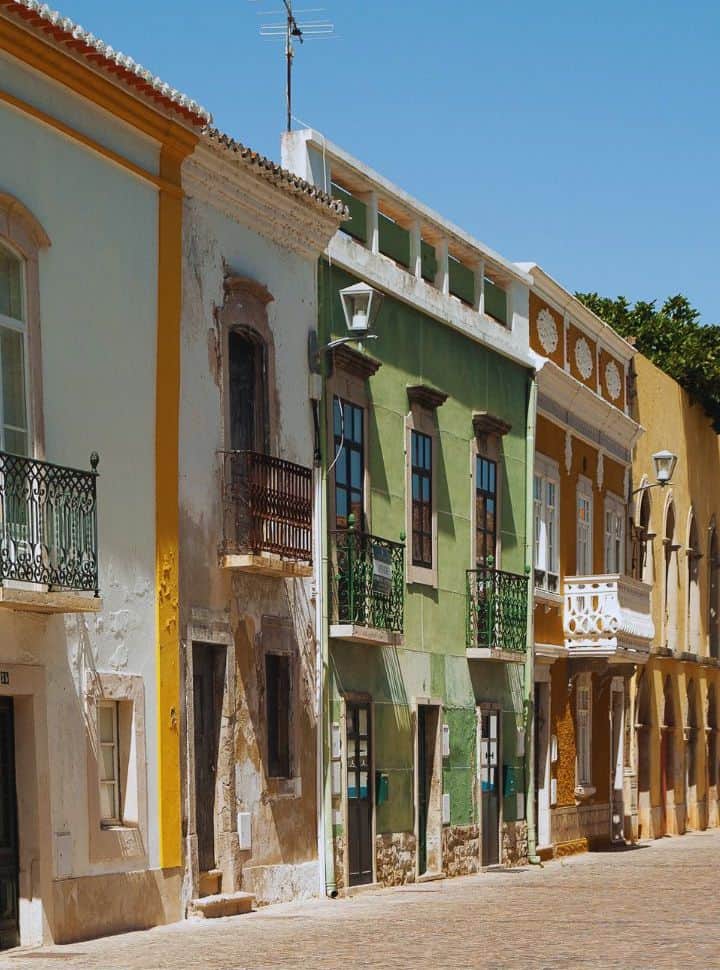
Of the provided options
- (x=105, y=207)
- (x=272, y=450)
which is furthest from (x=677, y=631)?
(x=105, y=207)

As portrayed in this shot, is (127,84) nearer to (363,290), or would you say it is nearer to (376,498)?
(363,290)

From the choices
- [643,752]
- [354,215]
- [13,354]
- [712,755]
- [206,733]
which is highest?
[354,215]

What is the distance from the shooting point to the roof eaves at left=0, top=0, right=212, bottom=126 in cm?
1414

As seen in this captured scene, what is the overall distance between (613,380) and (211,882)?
1667cm

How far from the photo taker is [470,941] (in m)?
14.2

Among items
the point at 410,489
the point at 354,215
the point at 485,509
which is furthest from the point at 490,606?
the point at 354,215

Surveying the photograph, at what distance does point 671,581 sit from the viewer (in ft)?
120

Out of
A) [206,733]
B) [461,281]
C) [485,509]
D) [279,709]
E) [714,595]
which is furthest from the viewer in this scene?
[714,595]

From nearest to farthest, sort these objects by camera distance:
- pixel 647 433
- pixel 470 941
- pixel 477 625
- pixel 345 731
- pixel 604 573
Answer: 1. pixel 470 941
2. pixel 345 731
3. pixel 477 625
4. pixel 604 573
5. pixel 647 433

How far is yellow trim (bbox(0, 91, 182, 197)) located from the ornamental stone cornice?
444mm

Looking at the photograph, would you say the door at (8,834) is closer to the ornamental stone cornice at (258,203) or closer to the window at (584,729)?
the ornamental stone cornice at (258,203)

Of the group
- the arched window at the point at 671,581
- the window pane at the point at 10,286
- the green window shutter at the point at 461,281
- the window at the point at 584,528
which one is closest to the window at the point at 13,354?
the window pane at the point at 10,286

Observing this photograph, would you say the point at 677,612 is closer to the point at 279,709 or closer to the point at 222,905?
the point at 279,709

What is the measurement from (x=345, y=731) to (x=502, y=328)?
7371mm
